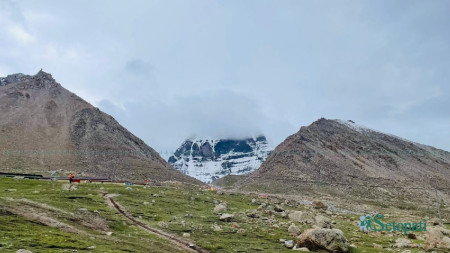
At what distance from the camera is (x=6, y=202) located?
101 feet

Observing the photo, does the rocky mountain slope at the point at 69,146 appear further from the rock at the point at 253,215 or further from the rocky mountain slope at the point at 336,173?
the rock at the point at 253,215

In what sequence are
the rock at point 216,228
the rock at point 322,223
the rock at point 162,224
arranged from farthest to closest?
the rock at point 322,223 → the rock at point 216,228 → the rock at point 162,224

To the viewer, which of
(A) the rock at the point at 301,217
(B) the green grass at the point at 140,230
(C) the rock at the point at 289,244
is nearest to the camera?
(B) the green grass at the point at 140,230

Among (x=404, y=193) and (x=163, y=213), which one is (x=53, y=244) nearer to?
(x=163, y=213)

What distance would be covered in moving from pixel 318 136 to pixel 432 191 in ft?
210

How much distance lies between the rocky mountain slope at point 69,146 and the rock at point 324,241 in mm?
104424

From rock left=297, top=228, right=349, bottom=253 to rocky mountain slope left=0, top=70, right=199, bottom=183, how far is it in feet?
343

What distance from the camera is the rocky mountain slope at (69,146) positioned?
13262 centimetres

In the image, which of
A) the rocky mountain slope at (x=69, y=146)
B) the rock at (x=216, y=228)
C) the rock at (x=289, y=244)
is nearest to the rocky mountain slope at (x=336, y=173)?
the rocky mountain slope at (x=69, y=146)

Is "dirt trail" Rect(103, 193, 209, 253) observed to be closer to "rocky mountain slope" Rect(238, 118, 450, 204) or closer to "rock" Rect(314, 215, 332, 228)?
"rock" Rect(314, 215, 332, 228)

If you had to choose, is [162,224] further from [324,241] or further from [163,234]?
[324,241]

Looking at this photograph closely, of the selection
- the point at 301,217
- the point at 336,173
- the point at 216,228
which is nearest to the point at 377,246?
the point at 301,217

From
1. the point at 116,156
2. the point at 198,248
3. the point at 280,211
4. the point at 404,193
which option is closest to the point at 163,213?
the point at 198,248

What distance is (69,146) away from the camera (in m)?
160
